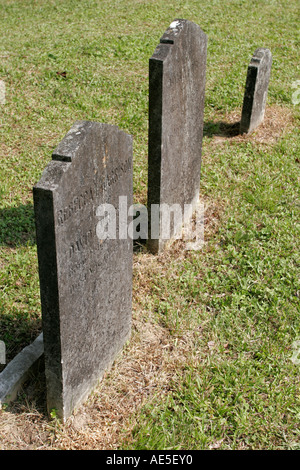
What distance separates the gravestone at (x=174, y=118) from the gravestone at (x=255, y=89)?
1941 mm

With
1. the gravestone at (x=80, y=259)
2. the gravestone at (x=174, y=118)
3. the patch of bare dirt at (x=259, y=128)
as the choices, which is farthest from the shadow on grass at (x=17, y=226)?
the patch of bare dirt at (x=259, y=128)

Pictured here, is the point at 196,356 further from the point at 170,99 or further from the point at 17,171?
the point at 17,171

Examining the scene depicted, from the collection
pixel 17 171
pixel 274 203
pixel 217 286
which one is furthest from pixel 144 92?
pixel 217 286

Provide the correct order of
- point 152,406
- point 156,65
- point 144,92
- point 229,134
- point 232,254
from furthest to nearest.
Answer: point 144,92
point 229,134
point 232,254
point 156,65
point 152,406

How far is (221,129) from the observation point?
740 centimetres

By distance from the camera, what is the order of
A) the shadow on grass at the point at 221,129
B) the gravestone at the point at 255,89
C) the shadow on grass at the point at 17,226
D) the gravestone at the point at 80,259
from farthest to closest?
the shadow on grass at the point at 221,129, the gravestone at the point at 255,89, the shadow on grass at the point at 17,226, the gravestone at the point at 80,259

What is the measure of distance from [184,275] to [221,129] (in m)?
3.44

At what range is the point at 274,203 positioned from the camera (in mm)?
5598

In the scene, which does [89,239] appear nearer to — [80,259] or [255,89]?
[80,259]

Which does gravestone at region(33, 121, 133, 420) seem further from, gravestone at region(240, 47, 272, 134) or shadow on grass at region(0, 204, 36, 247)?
gravestone at region(240, 47, 272, 134)

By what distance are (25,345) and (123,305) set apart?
795 mm

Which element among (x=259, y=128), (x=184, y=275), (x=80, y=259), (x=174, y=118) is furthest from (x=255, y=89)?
(x=80, y=259)

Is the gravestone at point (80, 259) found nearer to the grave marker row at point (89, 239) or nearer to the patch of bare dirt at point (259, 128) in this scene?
the grave marker row at point (89, 239)

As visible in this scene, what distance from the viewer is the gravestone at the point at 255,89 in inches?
265
